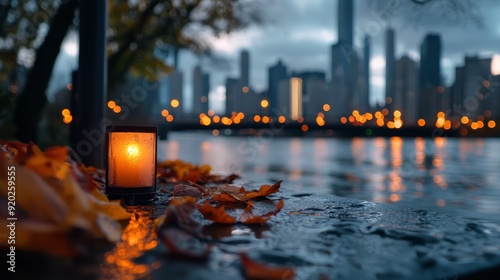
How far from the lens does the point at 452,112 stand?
90562 millimetres

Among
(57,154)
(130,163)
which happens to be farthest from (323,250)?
(130,163)

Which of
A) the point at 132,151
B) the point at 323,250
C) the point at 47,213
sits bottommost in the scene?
the point at 323,250

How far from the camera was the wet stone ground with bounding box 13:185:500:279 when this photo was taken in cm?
159

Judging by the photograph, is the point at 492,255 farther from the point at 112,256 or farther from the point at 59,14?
the point at 59,14

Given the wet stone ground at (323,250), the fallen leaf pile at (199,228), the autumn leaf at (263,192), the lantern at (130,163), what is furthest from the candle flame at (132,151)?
the autumn leaf at (263,192)

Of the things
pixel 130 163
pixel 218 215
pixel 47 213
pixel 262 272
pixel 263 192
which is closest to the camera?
pixel 262 272

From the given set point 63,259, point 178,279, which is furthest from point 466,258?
point 63,259

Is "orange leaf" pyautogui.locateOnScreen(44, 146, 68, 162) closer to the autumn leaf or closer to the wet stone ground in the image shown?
the wet stone ground

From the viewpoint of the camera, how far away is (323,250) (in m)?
1.88

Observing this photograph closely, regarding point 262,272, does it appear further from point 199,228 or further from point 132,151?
point 132,151

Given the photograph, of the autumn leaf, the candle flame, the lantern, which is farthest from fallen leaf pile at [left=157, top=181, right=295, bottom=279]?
the candle flame

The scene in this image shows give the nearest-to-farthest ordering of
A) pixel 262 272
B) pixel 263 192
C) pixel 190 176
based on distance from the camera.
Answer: pixel 262 272 < pixel 263 192 < pixel 190 176

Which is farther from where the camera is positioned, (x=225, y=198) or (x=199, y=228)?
(x=225, y=198)

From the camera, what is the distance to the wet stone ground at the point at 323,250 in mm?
1589
